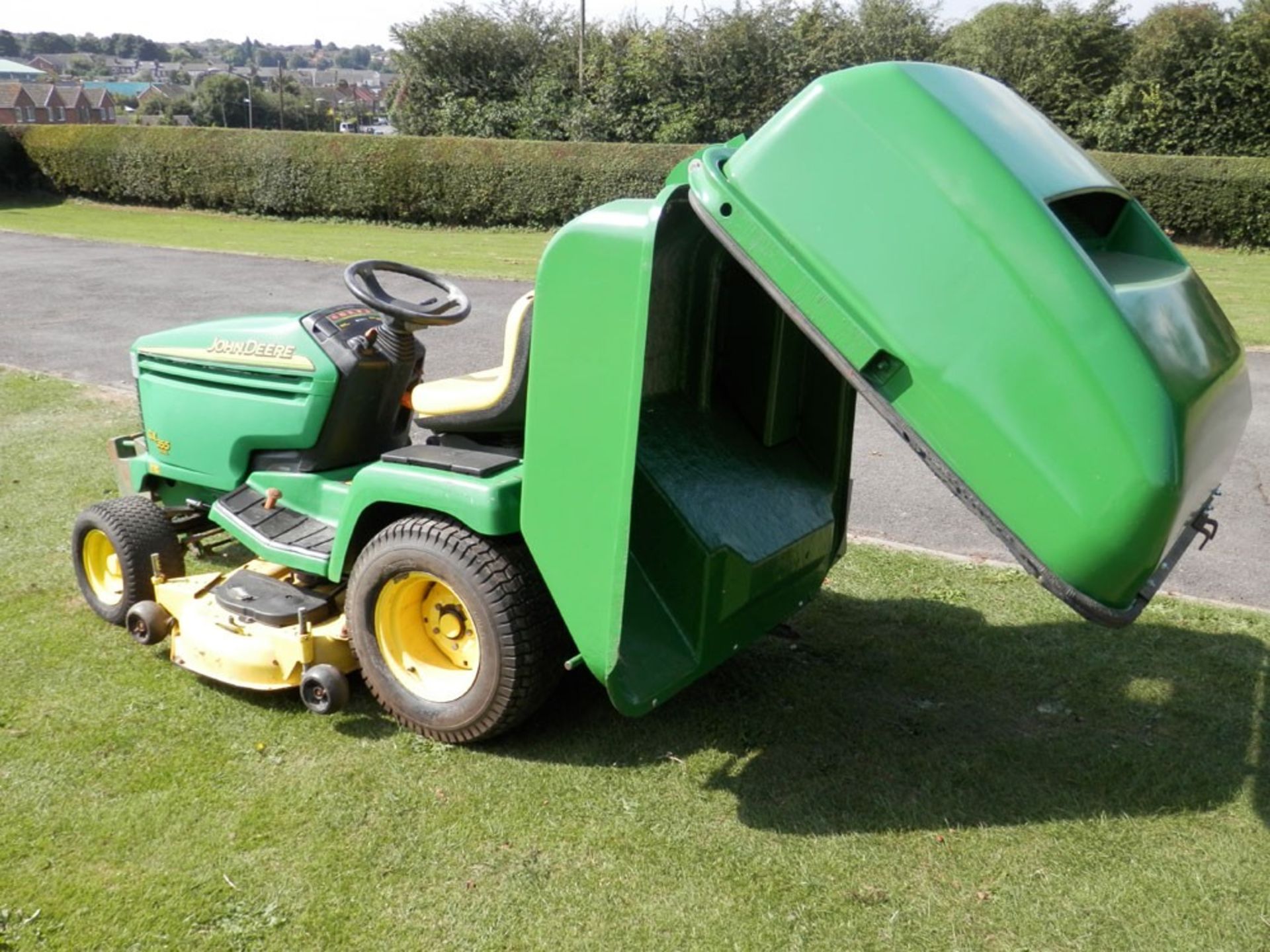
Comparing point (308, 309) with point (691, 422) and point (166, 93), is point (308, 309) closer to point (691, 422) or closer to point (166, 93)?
point (691, 422)

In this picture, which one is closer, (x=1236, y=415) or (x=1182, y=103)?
(x=1236, y=415)

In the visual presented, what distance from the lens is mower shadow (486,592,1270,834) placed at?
11.4 feet

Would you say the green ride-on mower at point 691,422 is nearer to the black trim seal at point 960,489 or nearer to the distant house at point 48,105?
the black trim seal at point 960,489

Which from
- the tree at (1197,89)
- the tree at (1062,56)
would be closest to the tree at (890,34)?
the tree at (1062,56)

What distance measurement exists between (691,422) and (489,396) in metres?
0.64


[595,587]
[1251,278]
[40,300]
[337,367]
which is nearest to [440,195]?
[40,300]

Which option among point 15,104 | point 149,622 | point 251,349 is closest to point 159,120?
point 15,104

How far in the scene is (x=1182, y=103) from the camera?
74.6ft

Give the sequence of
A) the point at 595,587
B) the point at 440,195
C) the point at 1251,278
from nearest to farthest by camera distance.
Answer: the point at 595,587 → the point at 1251,278 → the point at 440,195

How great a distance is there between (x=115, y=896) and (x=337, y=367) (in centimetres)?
194

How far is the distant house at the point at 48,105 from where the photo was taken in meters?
101

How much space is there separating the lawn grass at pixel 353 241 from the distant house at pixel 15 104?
270 feet

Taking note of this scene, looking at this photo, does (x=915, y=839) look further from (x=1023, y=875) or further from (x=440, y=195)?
(x=440, y=195)

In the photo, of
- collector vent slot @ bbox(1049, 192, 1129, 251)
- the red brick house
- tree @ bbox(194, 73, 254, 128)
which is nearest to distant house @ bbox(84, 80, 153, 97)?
the red brick house
